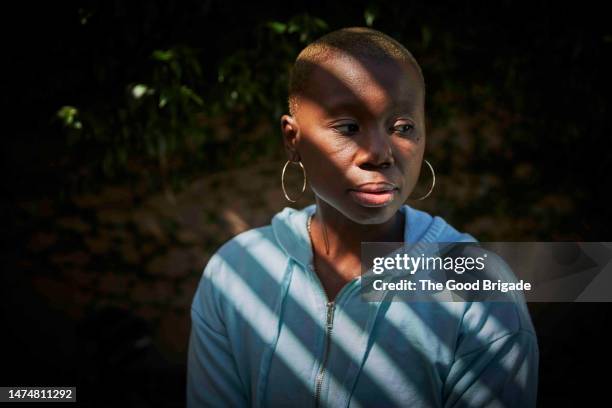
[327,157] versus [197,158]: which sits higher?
[327,157]

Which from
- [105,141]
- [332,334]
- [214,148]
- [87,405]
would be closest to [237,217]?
[214,148]

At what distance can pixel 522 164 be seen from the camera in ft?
11.1

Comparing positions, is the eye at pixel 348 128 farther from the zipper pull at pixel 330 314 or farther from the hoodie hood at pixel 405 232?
the zipper pull at pixel 330 314

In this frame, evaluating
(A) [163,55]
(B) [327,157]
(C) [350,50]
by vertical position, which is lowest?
(B) [327,157]

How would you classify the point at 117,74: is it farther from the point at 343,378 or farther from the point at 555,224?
the point at 555,224

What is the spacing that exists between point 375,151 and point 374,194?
0.41 ft

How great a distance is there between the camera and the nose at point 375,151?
1.40m

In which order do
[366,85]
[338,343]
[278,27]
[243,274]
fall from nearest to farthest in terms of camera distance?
[366,85], [338,343], [243,274], [278,27]

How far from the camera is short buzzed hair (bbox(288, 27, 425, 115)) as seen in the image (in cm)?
143

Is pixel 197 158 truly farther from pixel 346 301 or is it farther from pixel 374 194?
pixel 374 194

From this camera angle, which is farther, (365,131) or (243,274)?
(243,274)

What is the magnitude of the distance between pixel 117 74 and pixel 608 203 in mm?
3129

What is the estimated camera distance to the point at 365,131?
143 cm

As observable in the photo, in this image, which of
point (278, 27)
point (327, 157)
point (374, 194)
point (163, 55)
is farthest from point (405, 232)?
point (163, 55)
